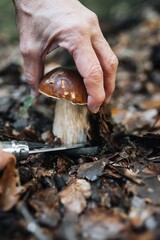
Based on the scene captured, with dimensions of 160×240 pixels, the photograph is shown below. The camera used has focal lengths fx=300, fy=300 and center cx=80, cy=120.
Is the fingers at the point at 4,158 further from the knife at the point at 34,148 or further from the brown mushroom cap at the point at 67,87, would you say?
the brown mushroom cap at the point at 67,87

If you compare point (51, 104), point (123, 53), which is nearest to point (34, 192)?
point (51, 104)

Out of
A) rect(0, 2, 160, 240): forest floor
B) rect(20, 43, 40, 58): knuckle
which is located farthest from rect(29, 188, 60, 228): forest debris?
rect(20, 43, 40, 58): knuckle

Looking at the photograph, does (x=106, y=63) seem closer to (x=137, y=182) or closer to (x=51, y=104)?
(x=137, y=182)

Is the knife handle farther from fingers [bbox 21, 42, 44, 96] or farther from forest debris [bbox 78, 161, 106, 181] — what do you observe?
fingers [bbox 21, 42, 44, 96]

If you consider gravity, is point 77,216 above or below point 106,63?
below

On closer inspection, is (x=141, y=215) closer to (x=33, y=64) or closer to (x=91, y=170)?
(x=91, y=170)

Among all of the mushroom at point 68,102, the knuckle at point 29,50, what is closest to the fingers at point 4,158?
the mushroom at point 68,102

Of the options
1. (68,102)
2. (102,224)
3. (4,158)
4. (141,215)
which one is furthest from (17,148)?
(141,215)
